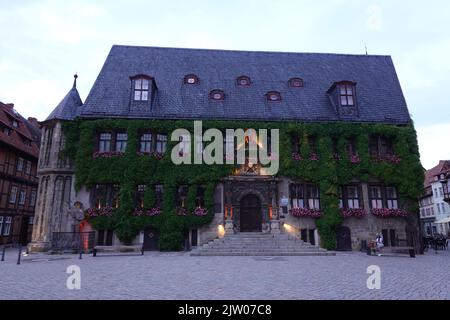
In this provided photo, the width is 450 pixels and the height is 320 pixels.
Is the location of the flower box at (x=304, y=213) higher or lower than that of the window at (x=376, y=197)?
lower

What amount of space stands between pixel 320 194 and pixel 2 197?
27533mm

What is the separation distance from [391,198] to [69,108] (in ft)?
80.8

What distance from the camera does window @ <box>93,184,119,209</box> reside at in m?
20.2

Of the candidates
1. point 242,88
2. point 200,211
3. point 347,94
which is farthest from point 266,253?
point 347,94

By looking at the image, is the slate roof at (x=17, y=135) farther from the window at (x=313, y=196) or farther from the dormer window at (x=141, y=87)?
the window at (x=313, y=196)

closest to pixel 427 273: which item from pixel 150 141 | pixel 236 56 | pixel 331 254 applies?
pixel 331 254

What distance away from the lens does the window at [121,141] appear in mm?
21203

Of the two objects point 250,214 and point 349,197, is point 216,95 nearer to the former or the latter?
point 250,214

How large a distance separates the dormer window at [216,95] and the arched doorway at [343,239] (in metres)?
13.3

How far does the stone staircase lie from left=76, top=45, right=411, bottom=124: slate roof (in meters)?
8.90

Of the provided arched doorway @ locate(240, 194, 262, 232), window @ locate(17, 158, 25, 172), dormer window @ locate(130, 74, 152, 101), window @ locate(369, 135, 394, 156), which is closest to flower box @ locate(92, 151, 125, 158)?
dormer window @ locate(130, 74, 152, 101)

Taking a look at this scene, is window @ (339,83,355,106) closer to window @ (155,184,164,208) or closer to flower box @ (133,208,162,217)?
window @ (155,184,164,208)

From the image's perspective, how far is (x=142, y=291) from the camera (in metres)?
7.33

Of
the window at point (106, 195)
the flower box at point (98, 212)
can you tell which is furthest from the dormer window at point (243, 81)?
the flower box at point (98, 212)
